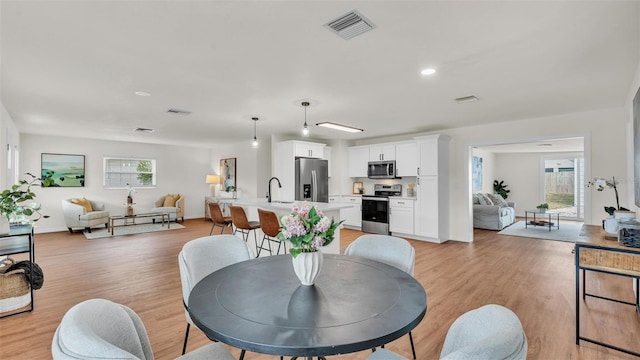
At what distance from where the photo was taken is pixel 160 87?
3332 millimetres

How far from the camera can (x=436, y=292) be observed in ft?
10.6

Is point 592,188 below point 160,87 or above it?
below


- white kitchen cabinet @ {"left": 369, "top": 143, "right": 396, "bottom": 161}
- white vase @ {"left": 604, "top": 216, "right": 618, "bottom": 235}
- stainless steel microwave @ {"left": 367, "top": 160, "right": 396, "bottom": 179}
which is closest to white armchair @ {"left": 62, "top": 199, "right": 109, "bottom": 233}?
stainless steel microwave @ {"left": 367, "top": 160, "right": 396, "bottom": 179}

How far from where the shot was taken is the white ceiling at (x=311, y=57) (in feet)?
6.17

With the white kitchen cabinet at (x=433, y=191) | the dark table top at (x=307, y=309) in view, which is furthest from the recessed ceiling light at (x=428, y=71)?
the white kitchen cabinet at (x=433, y=191)

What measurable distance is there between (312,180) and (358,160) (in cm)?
147

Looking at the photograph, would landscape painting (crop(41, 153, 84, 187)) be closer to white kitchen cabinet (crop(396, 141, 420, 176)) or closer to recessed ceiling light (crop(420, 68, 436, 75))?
white kitchen cabinet (crop(396, 141, 420, 176))

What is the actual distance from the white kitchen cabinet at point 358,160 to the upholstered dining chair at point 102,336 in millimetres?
6239

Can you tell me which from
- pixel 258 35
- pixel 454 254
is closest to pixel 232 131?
pixel 258 35

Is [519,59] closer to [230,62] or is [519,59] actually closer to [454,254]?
[230,62]

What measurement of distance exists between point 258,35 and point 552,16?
2.02m

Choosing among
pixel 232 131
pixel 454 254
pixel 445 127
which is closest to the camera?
pixel 454 254

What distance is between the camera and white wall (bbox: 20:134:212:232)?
6996 mm

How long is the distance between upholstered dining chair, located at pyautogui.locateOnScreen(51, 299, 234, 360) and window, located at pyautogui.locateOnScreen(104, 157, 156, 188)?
8.47m
